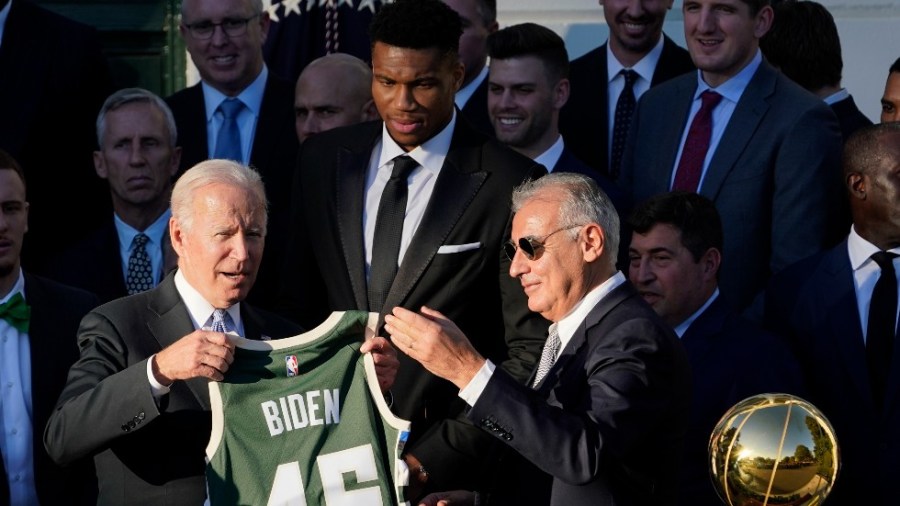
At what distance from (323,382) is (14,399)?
1499mm

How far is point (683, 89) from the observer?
725cm

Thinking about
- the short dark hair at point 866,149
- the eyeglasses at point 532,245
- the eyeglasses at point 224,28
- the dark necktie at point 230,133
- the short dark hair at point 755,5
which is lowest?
the eyeglasses at point 532,245

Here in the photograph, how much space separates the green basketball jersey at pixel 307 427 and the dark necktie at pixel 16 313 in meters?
1.39

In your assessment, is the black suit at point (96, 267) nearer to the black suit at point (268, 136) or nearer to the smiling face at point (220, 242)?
the black suit at point (268, 136)

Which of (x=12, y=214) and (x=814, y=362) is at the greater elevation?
(x=12, y=214)

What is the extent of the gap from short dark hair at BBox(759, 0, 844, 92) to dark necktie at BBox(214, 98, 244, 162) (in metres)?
2.54

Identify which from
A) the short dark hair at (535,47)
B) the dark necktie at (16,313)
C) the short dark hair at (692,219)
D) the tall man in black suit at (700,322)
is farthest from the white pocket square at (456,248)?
the short dark hair at (535,47)

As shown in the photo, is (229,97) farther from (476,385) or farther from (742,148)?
(476,385)

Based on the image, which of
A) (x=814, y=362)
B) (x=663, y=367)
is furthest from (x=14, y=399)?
(x=814, y=362)

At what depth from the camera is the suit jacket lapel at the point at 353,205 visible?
5.77 meters

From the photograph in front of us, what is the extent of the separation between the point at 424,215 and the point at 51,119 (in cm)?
264

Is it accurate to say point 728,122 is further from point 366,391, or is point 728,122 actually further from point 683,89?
point 366,391

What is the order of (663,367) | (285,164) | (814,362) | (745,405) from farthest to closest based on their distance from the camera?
(285,164)
(814,362)
(663,367)
(745,405)

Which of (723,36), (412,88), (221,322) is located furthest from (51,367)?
(723,36)
